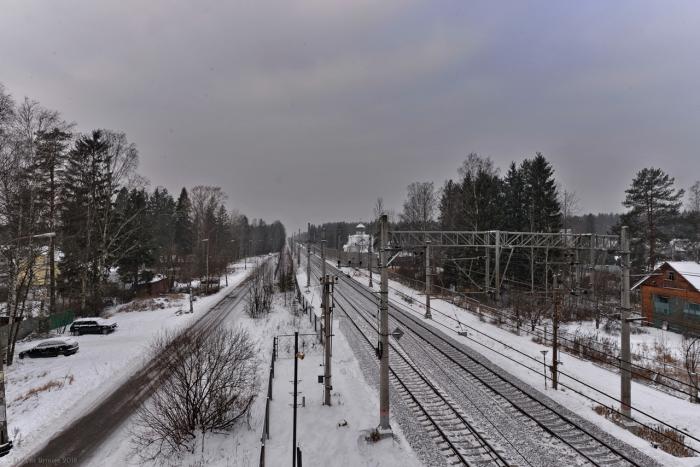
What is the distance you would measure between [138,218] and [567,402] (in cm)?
4053

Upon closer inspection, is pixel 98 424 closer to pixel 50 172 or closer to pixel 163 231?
pixel 50 172

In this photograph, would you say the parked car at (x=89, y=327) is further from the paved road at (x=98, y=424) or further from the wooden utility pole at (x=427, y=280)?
the wooden utility pole at (x=427, y=280)

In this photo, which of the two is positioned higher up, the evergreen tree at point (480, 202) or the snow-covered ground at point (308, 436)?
the evergreen tree at point (480, 202)

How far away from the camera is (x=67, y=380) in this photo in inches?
742

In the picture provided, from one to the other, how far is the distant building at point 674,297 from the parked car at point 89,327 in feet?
143

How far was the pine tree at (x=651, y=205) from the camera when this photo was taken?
43.5 meters

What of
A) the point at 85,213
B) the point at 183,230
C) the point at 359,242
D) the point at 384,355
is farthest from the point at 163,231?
the point at 384,355

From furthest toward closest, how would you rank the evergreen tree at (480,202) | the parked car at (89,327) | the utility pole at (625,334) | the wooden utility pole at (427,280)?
1. the evergreen tree at (480,202)
2. the parked car at (89,327)
3. the wooden utility pole at (427,280)
4. the utility pole at (625,334)

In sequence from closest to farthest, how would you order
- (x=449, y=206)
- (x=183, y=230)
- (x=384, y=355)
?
(x=384, y=355) → (x=449, y=206) → (x=183, y=230)

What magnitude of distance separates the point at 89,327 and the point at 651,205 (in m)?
57.7

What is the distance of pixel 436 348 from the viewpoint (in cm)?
2220

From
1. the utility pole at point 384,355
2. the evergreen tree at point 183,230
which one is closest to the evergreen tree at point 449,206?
the utility pole at point 384,355

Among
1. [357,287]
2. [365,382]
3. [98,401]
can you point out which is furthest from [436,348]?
[357,287]

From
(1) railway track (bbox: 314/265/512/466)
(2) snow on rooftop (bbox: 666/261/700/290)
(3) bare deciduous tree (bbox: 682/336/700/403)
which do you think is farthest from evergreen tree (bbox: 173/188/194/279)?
(2) snow on rooftop (bbox: 666/261/700/290)
